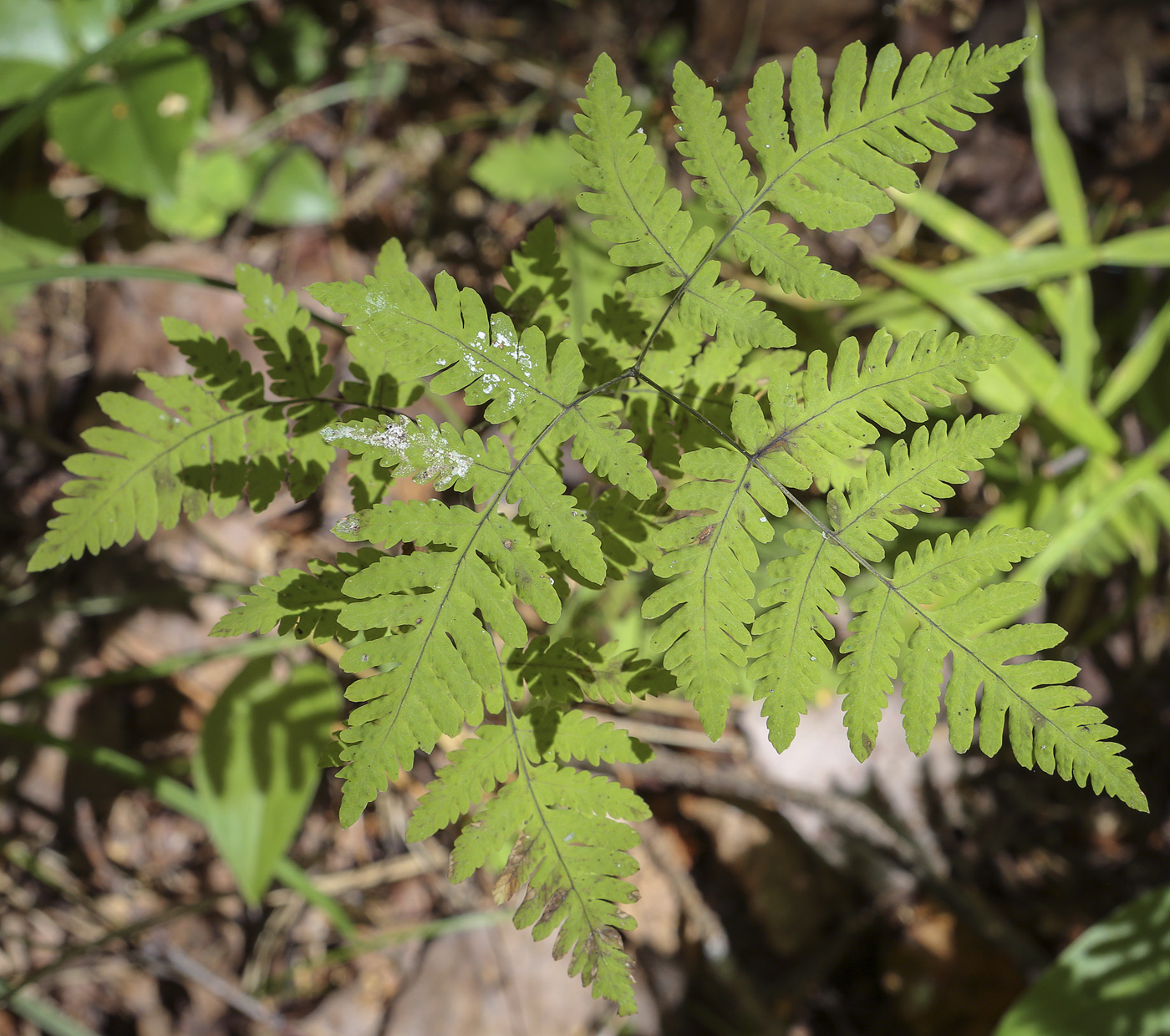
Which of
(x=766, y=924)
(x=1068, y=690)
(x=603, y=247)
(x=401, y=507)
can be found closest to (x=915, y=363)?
(x=1068, y=690)

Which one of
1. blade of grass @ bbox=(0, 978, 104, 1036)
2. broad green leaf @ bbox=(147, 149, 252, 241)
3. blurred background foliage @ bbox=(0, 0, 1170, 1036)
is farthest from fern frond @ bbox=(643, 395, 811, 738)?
broad green leaf @ bbox=(147, 149, 252, 241)

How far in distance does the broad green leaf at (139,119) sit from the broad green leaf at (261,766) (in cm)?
188

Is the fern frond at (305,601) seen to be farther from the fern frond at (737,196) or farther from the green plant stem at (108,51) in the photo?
the green plant stem at (108,51)

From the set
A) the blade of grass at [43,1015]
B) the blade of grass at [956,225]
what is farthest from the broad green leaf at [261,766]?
the blade of grass at [956,225]

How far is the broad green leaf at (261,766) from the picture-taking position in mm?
A: 2410

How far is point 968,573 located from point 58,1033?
3.34m

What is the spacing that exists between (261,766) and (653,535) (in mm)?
1640

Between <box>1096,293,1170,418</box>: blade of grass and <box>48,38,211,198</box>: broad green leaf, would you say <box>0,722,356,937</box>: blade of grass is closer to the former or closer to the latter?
<box>48,38,211,198</box>: broad green leaf

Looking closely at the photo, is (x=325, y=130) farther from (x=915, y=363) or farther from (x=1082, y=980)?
(x=1082, y=980)

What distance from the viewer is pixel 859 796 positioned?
310 centimetres

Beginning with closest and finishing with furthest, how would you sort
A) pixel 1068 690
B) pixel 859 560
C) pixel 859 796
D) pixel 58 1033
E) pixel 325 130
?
pixel 1068 690 → pixel 859 560 → pixel 58 1033 → pixel 859 796 → pixel 325 130

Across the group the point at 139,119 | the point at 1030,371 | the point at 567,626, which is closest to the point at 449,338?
the point at 567,626

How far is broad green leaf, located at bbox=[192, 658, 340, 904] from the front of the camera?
7.91 ft

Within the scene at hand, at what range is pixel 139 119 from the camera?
2.95 meters
